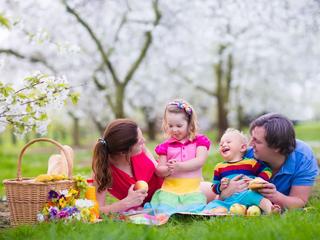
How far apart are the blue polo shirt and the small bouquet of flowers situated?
165 cm

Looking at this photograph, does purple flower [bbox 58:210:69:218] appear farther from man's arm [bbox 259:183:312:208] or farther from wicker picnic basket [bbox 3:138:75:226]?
man's arm [bbox 259:183:312:208]

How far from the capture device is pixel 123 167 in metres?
5.23

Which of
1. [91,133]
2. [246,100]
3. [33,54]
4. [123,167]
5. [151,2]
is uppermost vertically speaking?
[151,2]

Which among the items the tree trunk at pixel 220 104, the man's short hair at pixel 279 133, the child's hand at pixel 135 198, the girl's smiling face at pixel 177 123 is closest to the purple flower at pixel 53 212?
the child's hand at pixel 135 198

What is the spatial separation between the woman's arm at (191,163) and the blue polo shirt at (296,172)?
674 mm

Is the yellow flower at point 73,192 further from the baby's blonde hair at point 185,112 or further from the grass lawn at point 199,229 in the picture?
the baby's blonde hair at point 185,112

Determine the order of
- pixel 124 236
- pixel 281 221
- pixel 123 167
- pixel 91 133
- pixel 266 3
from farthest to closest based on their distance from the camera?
pixel 91 133 → pixel 266 3 → pixel 123 167 → pixel 281 221 → pixel 124 236

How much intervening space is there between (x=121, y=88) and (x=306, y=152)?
9681 millimetres

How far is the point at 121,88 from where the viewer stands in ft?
46.6

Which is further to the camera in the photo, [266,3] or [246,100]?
[246,100]

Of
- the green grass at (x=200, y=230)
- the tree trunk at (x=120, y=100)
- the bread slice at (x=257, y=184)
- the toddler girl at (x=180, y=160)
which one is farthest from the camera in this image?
the tree trunk at (x=120, y=100)

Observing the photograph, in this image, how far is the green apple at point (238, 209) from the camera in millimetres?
4547

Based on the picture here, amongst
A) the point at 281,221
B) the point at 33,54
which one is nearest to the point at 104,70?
the point at 33,54

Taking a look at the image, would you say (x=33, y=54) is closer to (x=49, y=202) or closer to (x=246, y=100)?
(x=246, y=100)
